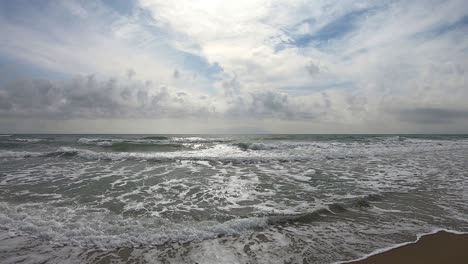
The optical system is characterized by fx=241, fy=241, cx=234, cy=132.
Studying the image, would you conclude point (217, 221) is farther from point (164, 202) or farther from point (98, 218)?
point (98, 218)

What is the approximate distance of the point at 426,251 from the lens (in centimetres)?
396

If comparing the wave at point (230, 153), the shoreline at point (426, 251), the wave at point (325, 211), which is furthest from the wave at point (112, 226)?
the wave at point (230, 153)

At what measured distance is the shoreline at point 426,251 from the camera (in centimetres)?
369

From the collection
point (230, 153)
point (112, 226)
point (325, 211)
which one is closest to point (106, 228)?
point (112, 226)

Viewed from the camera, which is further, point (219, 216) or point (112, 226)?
point (219, 216)

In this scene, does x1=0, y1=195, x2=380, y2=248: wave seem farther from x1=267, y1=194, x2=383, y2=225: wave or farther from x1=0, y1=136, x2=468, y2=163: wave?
x1=0, y1=136, x2=468, y2=163: wave

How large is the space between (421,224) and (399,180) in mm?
4923

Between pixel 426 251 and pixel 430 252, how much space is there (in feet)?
0.17

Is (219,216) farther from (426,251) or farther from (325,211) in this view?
(426,251)

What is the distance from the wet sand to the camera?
3674 mm

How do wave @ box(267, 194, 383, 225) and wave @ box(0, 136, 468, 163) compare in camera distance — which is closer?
wave @ box(267, 194, 383, 225)

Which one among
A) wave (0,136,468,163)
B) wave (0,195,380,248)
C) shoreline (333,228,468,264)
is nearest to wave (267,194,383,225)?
wave (0,195,380,248)

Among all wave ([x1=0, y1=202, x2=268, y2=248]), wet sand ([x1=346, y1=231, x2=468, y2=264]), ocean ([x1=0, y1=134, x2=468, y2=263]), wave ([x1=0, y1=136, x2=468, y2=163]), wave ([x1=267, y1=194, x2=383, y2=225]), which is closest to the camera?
wet sand ([x1=346, y1=231, x2=468, y2=264])

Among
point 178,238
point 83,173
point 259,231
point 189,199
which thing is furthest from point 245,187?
point 83,173
